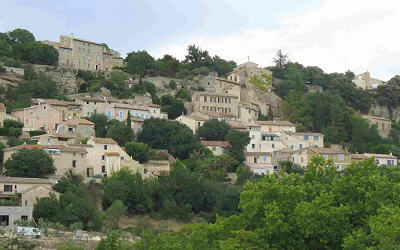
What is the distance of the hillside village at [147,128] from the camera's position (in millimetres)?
57125

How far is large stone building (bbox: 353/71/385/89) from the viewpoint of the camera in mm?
109062

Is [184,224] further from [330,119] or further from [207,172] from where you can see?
[330,119]

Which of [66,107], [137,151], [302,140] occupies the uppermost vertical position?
[66,107]

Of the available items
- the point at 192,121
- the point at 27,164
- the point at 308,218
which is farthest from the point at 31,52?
the point at 308,218

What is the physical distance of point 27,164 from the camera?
178ft

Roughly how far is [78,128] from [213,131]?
13.9 m

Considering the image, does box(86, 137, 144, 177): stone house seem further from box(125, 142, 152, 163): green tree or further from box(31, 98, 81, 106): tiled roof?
box(31, 98, 81, 106): tiled roof

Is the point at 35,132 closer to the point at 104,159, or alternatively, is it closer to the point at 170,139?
the point at 104,159

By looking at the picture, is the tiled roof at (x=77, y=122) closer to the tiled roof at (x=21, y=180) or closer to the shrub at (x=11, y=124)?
the shrub at (x=11, y=124)

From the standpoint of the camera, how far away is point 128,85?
80.5 metres

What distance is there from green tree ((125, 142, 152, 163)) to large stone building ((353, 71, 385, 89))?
55.1m

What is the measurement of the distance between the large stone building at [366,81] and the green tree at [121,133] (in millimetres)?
52882

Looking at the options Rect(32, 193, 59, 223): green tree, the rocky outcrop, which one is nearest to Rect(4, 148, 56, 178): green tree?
Rect(32, 193, 59, 223): green tree

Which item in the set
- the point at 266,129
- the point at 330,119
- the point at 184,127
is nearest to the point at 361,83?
the point at 330,119
